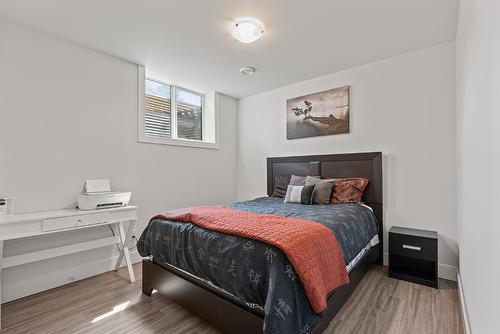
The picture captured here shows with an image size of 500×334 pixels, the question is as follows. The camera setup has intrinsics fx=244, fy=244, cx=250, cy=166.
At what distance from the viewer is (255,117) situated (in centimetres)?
426

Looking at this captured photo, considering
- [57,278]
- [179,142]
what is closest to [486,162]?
[179,142]

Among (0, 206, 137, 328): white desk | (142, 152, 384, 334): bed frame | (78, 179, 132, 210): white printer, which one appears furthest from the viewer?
(78, 179, 132, 210): white printer

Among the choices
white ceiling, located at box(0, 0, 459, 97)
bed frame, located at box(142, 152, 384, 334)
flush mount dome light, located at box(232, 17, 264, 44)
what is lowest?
bed frame, located at box(142, 152, 384, 334)

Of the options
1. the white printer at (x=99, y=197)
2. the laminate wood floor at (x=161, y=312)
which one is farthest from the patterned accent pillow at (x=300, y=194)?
the white printer at (x=99, y=197)

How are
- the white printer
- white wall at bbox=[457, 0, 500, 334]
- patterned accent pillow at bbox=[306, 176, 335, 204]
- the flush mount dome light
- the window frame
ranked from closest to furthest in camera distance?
white wall at bbox=[457, 0, 500, 334] → the flush mount dome light → the white printer → patterned accent pillow at bbox=[306, 176, 335, 204] → the window frame

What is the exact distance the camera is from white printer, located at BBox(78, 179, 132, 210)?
240 centimetres

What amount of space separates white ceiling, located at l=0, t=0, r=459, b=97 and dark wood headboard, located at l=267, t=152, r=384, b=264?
3.86 ft

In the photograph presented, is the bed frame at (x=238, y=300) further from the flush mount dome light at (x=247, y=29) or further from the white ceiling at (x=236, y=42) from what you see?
the flush mount dome light at (x=247, y=29)

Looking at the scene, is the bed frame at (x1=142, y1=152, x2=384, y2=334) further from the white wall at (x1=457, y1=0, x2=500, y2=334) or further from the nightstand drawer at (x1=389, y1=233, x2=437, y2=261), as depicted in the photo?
the white wall at (x1=457, y1=0, x2=500, y2=334)

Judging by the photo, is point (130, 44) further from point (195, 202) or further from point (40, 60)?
point (195, 202)

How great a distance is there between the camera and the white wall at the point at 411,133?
2.51m

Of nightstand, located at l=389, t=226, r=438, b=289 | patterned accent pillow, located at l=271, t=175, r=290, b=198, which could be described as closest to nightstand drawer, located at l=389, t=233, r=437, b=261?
nightstand, located at l=389, t=226, r=438, b=289

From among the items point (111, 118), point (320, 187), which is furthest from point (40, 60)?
point (320, 187)

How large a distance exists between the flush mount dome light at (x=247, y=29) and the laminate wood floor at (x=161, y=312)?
7.93 ft
